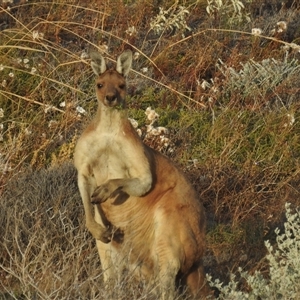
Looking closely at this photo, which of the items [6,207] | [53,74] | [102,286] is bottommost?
[53,74]

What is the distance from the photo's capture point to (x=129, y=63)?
6.25 meters

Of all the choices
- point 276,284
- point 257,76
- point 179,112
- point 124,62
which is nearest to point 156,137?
→ point 179,112

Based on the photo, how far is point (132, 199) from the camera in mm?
6242

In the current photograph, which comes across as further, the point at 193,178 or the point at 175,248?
the point at 193,178

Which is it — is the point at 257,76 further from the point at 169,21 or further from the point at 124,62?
the point at 124,62

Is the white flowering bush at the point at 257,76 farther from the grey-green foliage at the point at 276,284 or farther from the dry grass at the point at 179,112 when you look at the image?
the grey-green foliage at the point at 276,284

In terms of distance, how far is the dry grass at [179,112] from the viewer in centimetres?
723

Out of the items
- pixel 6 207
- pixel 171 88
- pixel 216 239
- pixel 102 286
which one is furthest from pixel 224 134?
pixel 102 286

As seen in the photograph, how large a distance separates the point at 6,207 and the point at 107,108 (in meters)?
1.21

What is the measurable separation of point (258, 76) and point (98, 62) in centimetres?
401

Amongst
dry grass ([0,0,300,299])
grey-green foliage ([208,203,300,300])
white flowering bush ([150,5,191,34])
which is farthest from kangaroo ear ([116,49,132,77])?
Answer: white flowering bush ([150,5,191,34])

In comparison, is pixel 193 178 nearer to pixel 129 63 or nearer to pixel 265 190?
pixel 265 190

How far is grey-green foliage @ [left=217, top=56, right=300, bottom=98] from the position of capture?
388 inches

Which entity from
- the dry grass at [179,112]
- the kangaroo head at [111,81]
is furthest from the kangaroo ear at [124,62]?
the dry grass at [179,112]
